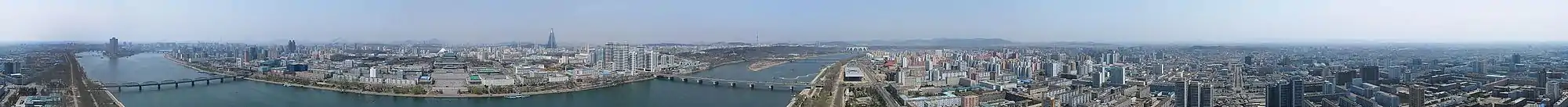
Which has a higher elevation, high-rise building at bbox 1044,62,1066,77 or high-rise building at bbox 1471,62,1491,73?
high-rise building at bbox 1471,62,1491,73

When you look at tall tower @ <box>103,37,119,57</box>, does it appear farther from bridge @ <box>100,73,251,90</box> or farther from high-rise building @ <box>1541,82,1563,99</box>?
high-rise building @ <box>1541,82,1563,99</box>

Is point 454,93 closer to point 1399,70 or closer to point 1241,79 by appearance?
point 1241,79

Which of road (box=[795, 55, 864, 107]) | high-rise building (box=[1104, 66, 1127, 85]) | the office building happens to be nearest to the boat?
road (box=[795, 55, 864, 107])

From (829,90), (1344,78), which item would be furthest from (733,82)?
(1344,78)

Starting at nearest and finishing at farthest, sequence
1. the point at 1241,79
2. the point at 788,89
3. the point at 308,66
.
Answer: the point at 1241,79
the point at 788,89
the point at 308,66

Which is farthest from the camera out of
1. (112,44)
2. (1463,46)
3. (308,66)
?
(308,66)

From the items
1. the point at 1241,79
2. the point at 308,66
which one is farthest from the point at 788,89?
the point at 308,66

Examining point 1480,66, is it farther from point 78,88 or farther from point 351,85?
point 78,88
